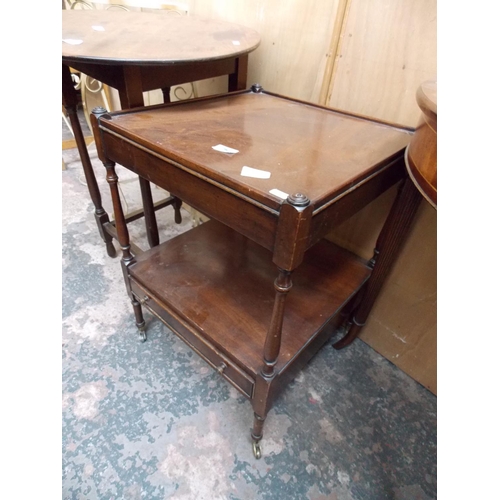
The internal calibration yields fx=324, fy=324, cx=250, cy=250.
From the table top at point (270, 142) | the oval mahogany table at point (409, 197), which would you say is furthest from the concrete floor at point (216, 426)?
the table top at point (270, 142)

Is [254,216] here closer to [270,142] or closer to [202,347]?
[270,142]

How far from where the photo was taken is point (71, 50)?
860 mm

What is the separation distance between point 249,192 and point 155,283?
1.97 ft

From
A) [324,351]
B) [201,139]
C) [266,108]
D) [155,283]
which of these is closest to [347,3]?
[266,108]

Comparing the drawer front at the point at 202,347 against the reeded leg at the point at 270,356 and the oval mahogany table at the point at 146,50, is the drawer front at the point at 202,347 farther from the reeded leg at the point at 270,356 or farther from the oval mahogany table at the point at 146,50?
the oval mahogany table at the point at 146,50

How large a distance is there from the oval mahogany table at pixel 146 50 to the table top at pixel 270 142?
0.12 m

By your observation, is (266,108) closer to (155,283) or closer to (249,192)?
Result: (249,192)

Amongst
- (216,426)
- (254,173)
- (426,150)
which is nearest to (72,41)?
(254,173)

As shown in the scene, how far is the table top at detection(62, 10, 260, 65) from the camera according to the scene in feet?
2.83

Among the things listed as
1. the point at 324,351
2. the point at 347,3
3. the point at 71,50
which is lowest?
the point at 324,351

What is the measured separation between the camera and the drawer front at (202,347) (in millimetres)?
874

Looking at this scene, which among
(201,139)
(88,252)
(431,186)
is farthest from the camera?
(88,252)

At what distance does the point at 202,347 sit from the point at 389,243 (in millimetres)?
645

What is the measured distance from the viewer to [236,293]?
1021 mm
